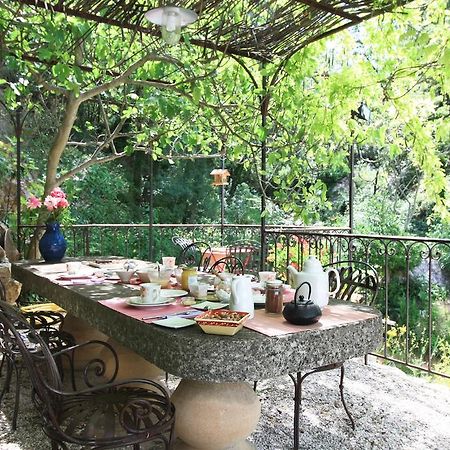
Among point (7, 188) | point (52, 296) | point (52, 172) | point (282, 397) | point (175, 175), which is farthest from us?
point (175, 175)

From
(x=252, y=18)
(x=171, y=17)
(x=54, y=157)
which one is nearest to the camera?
(x=171, y=17)

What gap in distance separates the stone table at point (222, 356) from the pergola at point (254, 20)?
198 cm

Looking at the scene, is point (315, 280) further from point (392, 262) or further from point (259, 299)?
point (392, 262)

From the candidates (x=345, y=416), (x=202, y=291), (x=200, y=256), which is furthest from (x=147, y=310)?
(x=200, y=256)

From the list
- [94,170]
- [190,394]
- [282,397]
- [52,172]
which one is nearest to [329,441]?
[282,397]

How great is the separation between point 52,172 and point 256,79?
7.62 ft

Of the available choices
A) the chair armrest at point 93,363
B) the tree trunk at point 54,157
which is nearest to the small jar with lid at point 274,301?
the chair armrest at point 93,363

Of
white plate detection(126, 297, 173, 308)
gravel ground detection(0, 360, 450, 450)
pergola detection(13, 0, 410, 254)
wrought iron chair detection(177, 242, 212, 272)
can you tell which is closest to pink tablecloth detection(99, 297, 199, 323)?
white plate detection(126, 297, 173, 308)

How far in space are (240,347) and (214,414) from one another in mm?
482

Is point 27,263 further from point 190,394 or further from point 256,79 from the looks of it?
point 256,79

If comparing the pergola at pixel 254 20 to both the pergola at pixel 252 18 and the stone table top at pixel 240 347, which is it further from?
the stone table top at pixel 240 347

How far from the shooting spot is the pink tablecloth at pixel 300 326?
5.30ft

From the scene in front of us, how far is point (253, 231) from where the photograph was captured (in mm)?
9312

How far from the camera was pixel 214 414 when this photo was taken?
5.96 ft
